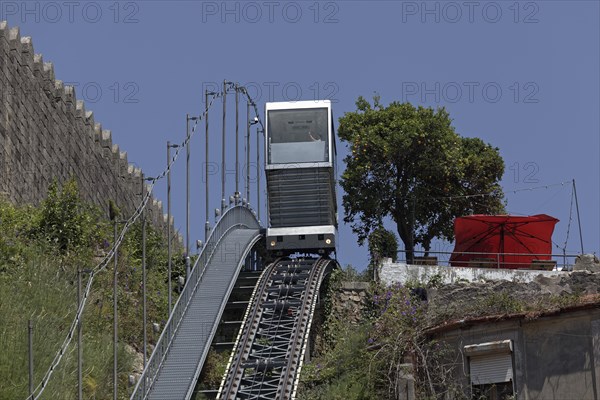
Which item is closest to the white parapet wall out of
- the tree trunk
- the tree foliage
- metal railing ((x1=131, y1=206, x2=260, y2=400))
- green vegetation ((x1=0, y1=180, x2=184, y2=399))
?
the tree foliage

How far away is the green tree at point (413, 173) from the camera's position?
176ft

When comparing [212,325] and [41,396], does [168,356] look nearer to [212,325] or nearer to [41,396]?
[212,325]

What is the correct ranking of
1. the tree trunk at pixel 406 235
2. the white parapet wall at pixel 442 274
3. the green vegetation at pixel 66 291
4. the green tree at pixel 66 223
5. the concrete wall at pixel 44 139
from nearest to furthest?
the green vegetation at pixel 66 291 < the white parapet wall at pixel 442 274 < the green tree at pixel 66 223 < the concrete wall at pixel 44 139 < the tree trunk at pixel 406 235

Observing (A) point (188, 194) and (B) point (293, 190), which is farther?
(B) point (293, 190)

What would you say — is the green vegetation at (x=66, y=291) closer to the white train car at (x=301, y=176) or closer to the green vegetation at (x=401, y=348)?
the white train car at (x=301, y=176)

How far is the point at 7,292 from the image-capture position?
135ft

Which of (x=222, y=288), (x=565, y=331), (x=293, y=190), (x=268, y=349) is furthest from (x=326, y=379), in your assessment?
(x=293, y=190)

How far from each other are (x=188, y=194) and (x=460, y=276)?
6.91m

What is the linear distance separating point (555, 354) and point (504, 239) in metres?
14.4

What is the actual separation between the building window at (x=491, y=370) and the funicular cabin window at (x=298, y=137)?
1421cm

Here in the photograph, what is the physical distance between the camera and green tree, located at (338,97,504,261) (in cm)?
5372

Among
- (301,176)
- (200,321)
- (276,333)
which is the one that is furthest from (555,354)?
(301,176)

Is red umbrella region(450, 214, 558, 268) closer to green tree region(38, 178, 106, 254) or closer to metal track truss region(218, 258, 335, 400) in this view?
metal track truss region(218, 258, 335, 400)

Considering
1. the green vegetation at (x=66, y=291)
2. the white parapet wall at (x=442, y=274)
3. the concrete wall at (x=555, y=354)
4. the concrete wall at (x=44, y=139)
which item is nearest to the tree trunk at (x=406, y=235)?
the white parapet wall at (x=442, y=274)
